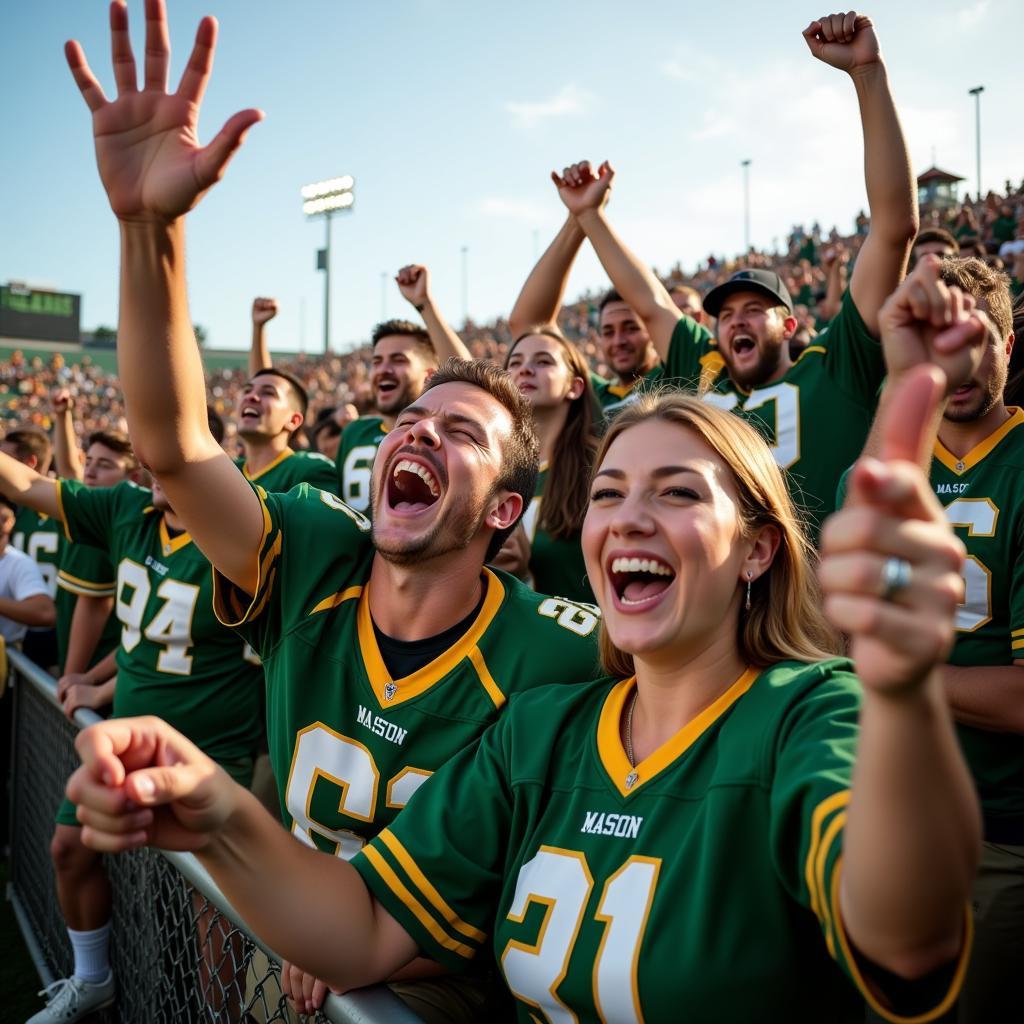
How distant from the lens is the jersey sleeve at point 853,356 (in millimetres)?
3213

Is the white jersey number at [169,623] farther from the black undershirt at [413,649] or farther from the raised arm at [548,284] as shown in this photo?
the raised arm at [548,284]

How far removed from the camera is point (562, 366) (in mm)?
4113

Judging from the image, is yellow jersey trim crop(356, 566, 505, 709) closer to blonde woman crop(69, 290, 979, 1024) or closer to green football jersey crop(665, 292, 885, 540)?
blonde woman crop(69, 290, 979, 1024)

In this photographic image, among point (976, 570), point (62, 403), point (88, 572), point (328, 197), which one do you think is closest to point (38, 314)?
point (328, 197)

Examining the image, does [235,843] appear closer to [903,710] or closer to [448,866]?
[448,866]

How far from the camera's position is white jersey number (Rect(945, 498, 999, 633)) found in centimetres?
241

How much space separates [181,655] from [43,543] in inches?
117

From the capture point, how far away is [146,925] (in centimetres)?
273

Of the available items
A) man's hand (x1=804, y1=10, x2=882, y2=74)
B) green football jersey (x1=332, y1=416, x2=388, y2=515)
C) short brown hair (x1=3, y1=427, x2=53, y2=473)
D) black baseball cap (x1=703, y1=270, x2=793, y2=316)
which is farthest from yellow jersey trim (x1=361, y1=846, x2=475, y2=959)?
short brown hair (x1=3, y1=427, x2=53, y2=473)

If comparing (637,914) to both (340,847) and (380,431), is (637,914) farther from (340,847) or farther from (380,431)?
(380,431)

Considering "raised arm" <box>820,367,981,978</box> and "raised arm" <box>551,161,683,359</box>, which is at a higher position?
"raised arm" <box>551,161,683,359</box>

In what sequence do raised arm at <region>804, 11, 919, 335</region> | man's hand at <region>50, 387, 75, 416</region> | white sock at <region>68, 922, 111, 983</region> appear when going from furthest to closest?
man's hand at <region>50, 387, 75, 416</region> → white sock at <region>68, 922, 111, 983</region> → raised arm at <region>804, 11, 919, 335</region>

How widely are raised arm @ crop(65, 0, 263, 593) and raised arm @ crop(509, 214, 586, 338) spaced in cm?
275

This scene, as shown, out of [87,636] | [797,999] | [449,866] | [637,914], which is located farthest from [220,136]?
[87,636]
